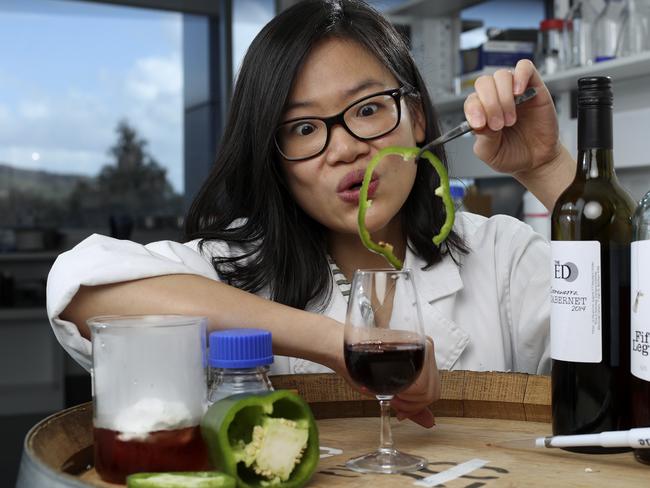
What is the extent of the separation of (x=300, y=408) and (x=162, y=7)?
4551 millimetres

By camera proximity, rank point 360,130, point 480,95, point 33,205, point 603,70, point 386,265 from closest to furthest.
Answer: point 480,95, point 360,130, point 386,265, point 603,70, point 33,205

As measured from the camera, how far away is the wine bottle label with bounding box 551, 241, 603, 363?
0.85 meters

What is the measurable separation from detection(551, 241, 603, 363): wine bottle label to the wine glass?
0.15 metres

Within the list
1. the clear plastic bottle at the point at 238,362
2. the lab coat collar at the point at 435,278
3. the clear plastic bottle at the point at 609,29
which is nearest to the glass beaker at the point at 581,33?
the clear plastic bottle at the point at 609,29

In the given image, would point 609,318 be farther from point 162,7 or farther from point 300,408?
point 162,7

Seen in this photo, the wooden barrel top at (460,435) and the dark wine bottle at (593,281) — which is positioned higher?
the dark wine bottle at (593,281)

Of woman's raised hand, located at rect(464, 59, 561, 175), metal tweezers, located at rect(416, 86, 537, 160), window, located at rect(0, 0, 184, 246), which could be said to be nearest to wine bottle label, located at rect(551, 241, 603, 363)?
metal tweezers, located at rect(416, 86, 537, 160)

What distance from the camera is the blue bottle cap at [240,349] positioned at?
0.79m

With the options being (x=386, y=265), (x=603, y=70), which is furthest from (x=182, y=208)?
(x=386, y=265)

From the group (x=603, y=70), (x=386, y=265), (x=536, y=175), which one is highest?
(x=603, y=70)

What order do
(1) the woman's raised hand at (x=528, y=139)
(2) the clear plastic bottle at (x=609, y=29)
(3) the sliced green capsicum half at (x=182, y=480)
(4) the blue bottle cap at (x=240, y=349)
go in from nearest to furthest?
(3) the sliced green capsicum half at (x=182, y=480)
(4) the blue bottle cap at (x=240, y=349)
(1) the woman's raised hand at (x=528, y=139)
(2) the clear plastic bottle at (x=609, y=29)

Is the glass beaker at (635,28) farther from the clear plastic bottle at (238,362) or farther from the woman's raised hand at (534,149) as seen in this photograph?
the clear plastic bottle at (238,362)

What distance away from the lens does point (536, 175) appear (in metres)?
1.38

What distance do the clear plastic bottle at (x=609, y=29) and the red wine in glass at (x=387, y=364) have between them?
7.09 feet
